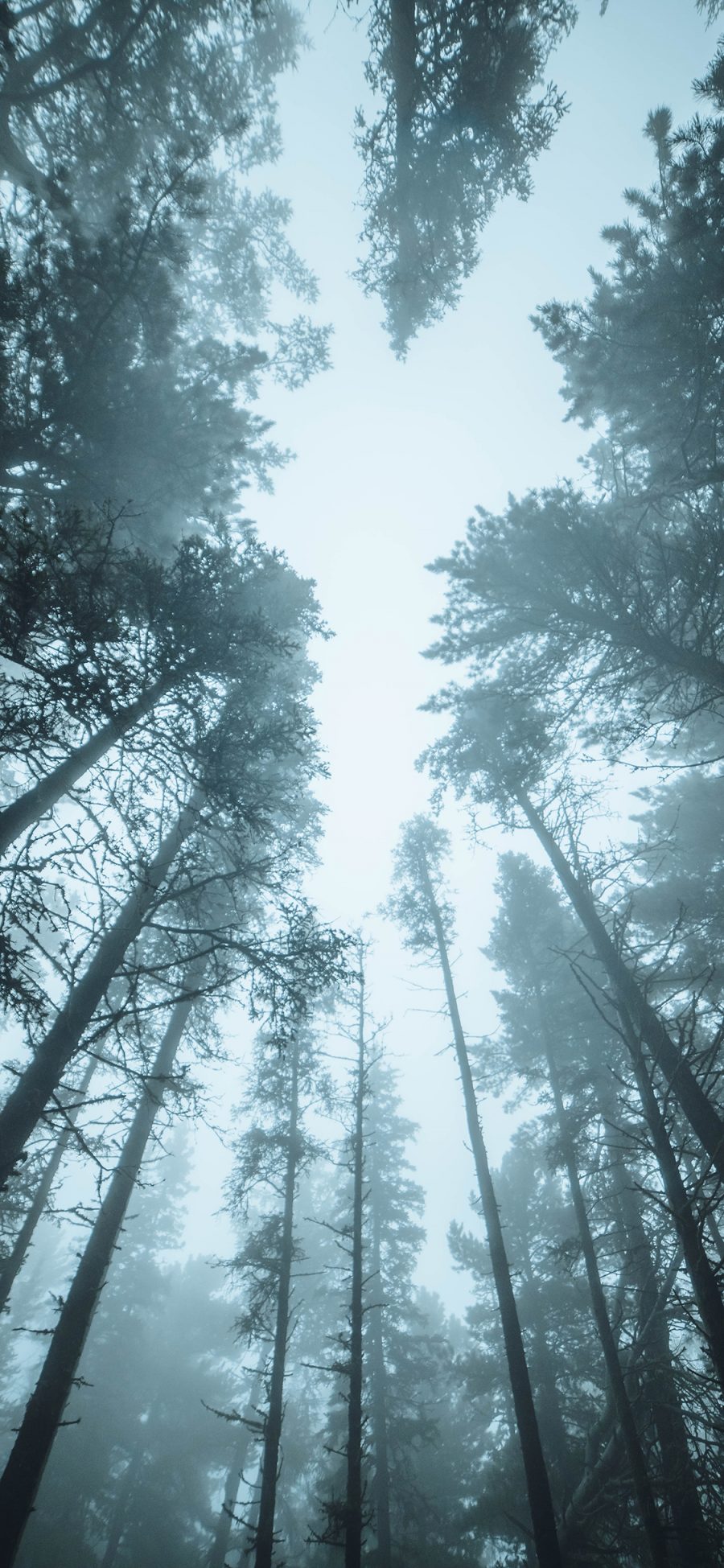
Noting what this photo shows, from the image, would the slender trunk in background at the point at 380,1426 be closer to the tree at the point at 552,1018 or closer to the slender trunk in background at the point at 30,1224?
the tree at the point at 552,1018

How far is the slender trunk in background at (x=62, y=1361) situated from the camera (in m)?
6.22

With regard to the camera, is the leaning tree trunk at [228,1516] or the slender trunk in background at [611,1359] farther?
the leaning tree trunk at [228,1516]

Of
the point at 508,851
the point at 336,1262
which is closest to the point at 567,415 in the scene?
the point at 508,851

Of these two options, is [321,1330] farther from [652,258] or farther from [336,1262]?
[652,258]

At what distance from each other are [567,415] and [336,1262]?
32.2 metres

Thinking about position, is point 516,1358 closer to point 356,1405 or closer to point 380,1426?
point 356,1405

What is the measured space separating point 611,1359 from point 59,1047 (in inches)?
362

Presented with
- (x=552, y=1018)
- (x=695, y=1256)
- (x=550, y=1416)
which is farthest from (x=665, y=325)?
(x=550, y=1416)

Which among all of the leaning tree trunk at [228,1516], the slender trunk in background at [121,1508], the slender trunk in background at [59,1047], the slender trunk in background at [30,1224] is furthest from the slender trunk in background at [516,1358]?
the slender trunk in background at [121,1508]

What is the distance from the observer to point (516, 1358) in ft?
29.7

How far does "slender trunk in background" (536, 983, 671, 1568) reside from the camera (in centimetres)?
512

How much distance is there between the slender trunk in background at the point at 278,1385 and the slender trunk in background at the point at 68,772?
32.7 feet

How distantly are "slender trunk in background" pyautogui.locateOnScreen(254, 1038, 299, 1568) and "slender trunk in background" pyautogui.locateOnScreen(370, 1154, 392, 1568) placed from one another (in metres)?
2.03

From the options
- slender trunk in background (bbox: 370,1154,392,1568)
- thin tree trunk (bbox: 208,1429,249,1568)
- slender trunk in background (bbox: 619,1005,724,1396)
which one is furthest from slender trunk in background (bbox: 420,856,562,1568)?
thin tree trunk (bbox: 208,1429,249,1568)
